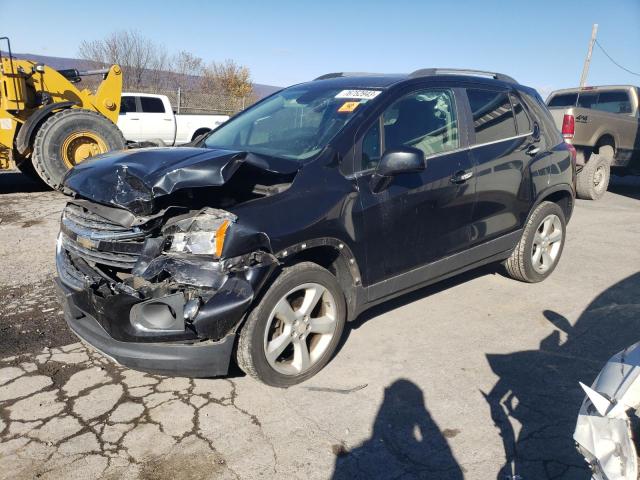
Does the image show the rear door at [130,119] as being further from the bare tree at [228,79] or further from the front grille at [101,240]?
the bare tree at [228,79]

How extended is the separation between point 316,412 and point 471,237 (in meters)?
2.03

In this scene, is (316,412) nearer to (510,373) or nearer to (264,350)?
(264,350)

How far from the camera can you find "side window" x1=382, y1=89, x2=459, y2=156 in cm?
365

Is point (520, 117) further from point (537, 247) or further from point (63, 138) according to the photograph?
point (63, 138)

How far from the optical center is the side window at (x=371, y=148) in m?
3.44

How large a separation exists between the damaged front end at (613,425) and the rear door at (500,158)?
239cm

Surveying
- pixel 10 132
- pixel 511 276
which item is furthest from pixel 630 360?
pixel 10 132

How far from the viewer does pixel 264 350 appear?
2969 millimetres

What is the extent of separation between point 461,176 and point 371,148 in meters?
0.88

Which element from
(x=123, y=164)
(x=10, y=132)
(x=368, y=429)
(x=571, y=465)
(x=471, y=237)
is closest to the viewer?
(x=571, y=465)

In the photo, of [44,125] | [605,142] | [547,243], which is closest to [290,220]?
[547,243]

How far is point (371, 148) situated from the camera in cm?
349

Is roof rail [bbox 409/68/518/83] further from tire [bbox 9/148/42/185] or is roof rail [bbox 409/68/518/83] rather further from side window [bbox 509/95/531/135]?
tire [bbox 9/148/42/185]

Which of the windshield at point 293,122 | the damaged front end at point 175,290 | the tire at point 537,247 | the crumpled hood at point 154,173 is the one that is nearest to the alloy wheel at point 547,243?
the tire at point 537,247
